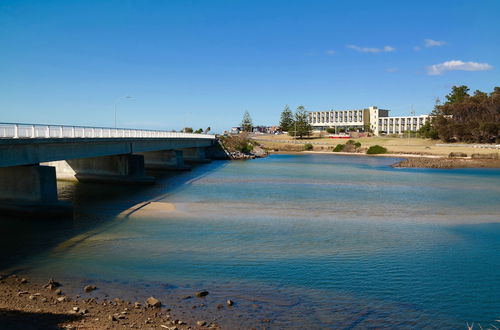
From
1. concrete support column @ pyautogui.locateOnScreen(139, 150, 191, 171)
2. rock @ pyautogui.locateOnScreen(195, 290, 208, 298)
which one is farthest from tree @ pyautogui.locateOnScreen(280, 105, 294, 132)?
rock @ pyautogui.locateOnScreen(195, 290, 208, 298)

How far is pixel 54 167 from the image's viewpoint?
29234 millimetres

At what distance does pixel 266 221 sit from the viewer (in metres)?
26.9

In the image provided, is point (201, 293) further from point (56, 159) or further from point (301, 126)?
point (301, 126)

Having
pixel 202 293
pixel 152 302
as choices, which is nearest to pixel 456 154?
pixel 202 293

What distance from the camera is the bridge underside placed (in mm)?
26703

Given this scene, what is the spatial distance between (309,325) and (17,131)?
21.8m

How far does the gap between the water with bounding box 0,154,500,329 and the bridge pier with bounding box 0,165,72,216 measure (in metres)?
1.28

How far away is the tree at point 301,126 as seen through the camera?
16538 centimetres

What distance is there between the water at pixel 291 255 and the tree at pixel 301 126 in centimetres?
13018

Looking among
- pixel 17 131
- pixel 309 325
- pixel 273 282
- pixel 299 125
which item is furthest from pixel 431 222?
pixel 299 125

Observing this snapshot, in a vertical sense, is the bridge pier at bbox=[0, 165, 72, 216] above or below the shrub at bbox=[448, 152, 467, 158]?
above

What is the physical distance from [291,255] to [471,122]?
10807cm

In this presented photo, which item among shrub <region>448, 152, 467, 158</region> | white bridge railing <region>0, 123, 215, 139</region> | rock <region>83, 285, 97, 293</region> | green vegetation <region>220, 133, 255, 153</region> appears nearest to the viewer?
rock <region>83, 285, 97, 293</region>

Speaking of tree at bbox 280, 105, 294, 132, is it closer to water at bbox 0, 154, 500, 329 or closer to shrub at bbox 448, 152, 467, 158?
shrub at bbox 448, 152, 467, 158
